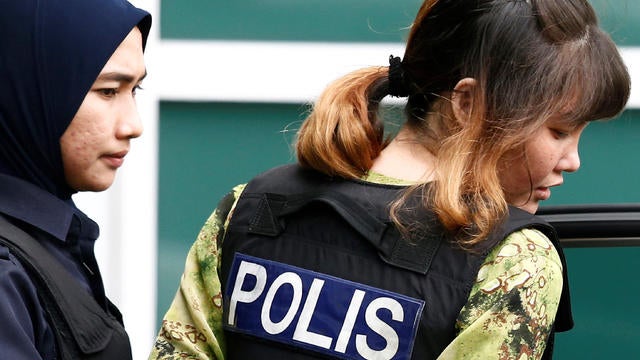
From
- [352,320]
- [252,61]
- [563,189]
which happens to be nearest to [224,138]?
[252,61]

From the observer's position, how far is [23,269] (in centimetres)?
160

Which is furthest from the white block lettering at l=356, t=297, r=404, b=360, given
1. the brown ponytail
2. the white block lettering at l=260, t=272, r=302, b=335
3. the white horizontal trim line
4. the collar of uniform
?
the white horizontal trim line

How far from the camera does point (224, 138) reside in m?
3.07

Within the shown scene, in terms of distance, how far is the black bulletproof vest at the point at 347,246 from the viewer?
1.59 meters

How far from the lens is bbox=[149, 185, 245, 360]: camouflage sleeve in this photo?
1.78 m

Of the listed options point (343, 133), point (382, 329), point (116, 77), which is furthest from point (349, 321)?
point (116, 77)

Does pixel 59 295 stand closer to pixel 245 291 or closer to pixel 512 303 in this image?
pixel 245 291

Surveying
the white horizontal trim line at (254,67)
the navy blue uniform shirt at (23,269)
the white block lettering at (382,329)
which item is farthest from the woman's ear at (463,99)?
the white horizontal trim line at (254,67)

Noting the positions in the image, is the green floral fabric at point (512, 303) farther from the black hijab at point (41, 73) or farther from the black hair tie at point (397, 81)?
the black hijab at point (41, 73)

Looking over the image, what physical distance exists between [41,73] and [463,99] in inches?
25.5

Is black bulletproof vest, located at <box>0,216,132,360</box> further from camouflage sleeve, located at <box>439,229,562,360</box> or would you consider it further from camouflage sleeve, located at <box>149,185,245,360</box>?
camouflage sleeve, located at <box>439,229,562,360</box>

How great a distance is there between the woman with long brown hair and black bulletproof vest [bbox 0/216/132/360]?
0.42 ft

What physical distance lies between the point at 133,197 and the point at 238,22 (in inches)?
22.2

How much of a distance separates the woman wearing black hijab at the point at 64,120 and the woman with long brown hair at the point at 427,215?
185 mm
